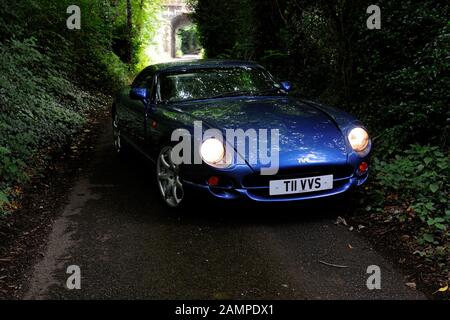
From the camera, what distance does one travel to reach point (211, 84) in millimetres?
5551

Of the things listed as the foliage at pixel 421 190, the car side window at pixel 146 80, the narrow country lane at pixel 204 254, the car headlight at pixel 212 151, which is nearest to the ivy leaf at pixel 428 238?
the foliage at pixel 421 190

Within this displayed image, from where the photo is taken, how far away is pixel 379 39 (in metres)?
6.91

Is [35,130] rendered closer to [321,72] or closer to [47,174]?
[47,174]

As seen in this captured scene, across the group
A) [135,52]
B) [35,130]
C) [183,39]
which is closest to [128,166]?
[35,130]

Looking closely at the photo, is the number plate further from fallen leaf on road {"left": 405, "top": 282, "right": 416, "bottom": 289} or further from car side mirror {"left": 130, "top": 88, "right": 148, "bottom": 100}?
car side mirror {"left": 130, "top": 88, "right": 148, "bottom": 100}

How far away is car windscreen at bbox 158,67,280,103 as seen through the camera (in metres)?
5.42

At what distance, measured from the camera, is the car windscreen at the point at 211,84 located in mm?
5418

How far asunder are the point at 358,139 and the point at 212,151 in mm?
1387

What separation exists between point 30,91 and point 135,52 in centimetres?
1492

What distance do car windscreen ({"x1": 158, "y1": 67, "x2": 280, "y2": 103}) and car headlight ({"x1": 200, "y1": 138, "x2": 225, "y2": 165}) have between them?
4.07ft

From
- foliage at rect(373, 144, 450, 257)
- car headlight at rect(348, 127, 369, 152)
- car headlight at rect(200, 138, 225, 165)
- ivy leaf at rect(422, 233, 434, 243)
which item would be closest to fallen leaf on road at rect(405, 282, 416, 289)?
foliage at rect(373, 144, 450, 257)

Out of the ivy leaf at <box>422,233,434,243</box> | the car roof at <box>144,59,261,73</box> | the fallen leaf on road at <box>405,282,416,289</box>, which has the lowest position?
the fallen leaf on road at <box>405,282,416,289</box>

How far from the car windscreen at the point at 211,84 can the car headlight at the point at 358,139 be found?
4.60 feet

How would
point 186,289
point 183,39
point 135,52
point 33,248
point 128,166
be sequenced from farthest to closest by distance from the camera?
point 183,39 → point 135,52 → point 128,166 → point 33,248 → point 186,289
